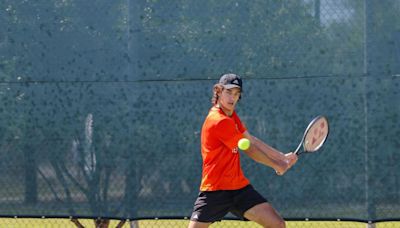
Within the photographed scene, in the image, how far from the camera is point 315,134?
579cm

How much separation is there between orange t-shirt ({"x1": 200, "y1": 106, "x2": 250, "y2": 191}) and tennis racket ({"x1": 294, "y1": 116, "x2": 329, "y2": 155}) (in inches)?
18.5

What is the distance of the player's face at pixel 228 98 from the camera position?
539 cm

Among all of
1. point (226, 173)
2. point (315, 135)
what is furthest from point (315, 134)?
point (226, 173)

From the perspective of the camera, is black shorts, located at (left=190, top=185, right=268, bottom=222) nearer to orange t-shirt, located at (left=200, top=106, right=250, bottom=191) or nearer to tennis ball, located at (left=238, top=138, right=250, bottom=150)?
orange t-shirt, located at (left=200, top=106, right=250, bottom=191)

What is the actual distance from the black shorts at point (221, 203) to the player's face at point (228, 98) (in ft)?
1.64

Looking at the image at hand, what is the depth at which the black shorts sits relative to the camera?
5.44 meters

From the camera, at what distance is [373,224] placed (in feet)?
22.1

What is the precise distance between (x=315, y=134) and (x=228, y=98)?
0.73 m

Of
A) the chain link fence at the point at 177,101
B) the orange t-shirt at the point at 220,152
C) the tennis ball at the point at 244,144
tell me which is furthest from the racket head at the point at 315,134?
the chain link fence at the point at 177,101

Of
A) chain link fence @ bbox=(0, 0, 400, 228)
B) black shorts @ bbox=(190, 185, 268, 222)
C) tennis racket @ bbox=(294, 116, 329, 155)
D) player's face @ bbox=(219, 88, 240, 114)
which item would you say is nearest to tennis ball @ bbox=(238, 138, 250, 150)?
player's face @ bbox=(219, 88, 240, 114)

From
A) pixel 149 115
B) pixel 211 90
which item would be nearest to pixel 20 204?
pixel 149 115

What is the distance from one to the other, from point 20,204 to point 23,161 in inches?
13.3

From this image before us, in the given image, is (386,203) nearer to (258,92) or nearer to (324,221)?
(324,221)

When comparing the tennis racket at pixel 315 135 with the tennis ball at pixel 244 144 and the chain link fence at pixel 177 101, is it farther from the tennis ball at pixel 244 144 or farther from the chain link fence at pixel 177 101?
the chain link fence at pixel 177 101
